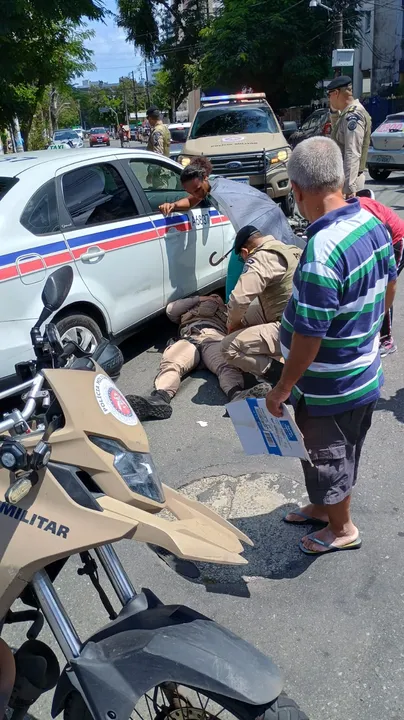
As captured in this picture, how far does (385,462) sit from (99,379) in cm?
268

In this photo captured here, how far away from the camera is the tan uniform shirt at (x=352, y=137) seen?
6309mm

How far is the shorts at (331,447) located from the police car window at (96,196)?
2.73 meters

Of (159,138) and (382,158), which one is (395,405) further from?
(382,158)

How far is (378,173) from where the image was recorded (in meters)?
16.2

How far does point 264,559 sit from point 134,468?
1.78 meters

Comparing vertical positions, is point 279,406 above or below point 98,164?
below

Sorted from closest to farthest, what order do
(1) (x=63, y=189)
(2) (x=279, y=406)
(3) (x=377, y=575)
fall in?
(2) (x=279, y=406)
(3) (x=377, y=575)
(1) (x=63, y=189)

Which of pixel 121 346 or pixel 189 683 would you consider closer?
pixel 189 683

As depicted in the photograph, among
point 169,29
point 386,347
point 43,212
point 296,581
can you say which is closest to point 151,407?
point 43,212

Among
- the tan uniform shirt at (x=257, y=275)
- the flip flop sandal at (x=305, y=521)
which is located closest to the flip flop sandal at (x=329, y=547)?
the flip flop sandal at (x=305, y=521)

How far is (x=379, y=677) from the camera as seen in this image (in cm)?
244

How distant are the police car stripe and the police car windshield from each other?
6.49m

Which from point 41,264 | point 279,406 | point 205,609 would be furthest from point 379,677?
point 41,264

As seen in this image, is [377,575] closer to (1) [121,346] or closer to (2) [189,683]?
(2) [189,683]
